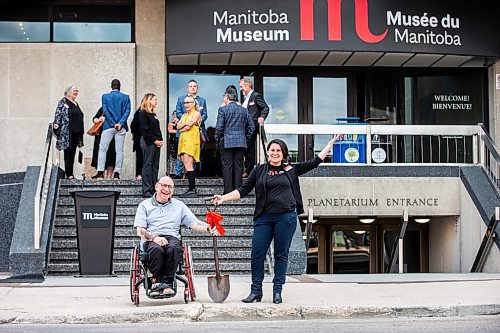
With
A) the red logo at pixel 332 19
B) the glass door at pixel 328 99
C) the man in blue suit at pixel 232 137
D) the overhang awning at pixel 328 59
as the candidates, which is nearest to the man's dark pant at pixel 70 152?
the man in blue suit at pixel 232 137

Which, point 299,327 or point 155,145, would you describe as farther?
point 155,145

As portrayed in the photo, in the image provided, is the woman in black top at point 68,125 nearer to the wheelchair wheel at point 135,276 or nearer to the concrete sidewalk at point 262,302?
the concrete sidewalk at point 262,302

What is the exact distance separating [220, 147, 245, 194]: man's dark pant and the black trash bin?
302 centimetres

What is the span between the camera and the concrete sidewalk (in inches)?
366

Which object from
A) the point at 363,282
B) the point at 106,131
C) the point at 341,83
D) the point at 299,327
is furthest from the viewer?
the point at 341,83

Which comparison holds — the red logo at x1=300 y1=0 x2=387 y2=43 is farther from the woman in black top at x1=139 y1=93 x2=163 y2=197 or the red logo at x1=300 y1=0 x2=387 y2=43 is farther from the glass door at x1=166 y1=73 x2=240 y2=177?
the woman in black top at x1=139 y1=93 x2=163 y2=197

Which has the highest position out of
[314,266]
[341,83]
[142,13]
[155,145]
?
[142,13]

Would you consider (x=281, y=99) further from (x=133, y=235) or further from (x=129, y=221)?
(x=133, y=235)

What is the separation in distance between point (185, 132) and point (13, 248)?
399 centimetres

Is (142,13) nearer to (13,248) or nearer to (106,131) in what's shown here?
(106,131)

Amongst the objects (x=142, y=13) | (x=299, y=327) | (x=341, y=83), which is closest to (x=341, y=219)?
(x=341, y=83)

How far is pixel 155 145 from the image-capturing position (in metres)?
15.6

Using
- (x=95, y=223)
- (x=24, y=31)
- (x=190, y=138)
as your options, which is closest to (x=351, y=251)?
(x=190, y=138)

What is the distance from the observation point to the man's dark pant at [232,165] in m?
15.6
